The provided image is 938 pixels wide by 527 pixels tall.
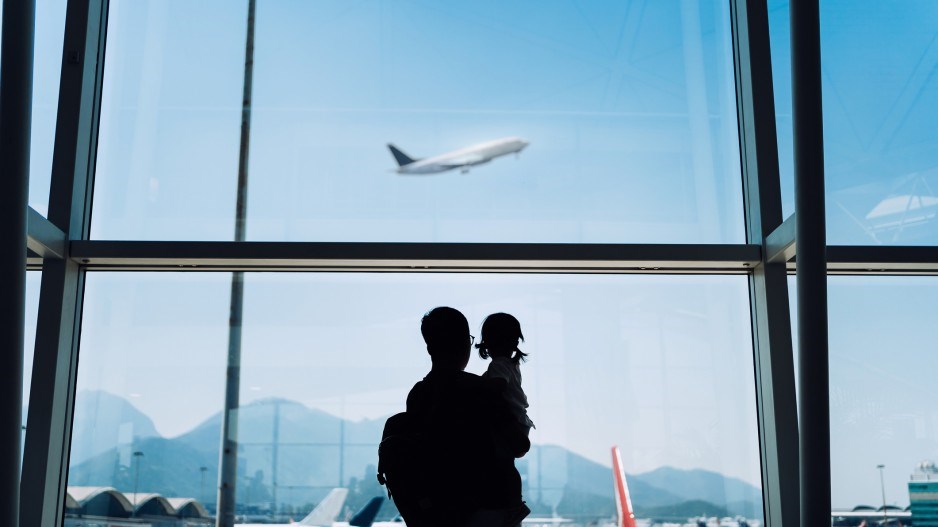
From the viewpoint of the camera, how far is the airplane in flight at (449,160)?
468 centimetres

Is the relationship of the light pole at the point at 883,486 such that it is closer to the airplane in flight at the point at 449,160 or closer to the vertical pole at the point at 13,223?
the airplane in flight at the point at 449,160

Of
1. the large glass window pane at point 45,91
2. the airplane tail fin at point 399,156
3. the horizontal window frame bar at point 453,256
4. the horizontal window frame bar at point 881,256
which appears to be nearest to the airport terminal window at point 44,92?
the large glass window pane at point 45,91

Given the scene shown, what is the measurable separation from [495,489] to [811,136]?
255 centimetres

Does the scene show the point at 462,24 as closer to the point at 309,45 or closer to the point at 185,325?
the point at 309,45

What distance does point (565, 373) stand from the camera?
177 inches

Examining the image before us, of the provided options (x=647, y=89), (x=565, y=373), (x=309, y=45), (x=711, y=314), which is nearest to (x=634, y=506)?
(x=565, y=373)

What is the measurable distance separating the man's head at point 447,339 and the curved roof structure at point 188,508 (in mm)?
2920

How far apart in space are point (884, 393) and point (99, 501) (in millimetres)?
3797

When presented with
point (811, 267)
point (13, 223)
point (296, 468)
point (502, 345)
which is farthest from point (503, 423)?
point (296, 468)

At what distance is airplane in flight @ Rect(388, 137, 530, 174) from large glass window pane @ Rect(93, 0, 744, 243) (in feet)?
0.05

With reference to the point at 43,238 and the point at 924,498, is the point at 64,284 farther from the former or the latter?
the point at 924,498

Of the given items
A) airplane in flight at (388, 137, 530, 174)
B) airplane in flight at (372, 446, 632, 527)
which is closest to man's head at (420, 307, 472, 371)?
airplane in flight at (372, 446, 632, 527)

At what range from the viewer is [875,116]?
15.3 feet

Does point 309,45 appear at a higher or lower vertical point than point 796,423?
higher
